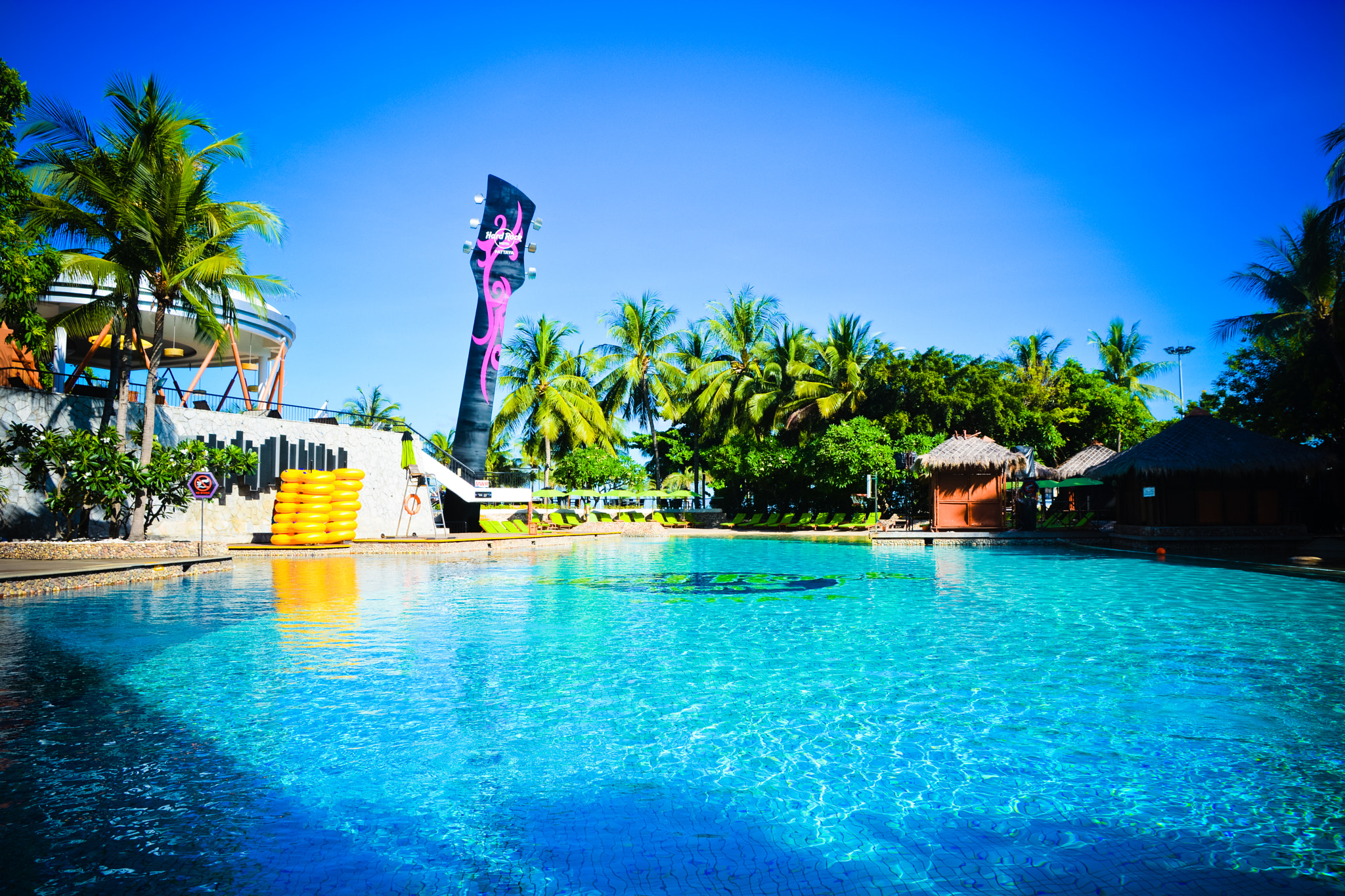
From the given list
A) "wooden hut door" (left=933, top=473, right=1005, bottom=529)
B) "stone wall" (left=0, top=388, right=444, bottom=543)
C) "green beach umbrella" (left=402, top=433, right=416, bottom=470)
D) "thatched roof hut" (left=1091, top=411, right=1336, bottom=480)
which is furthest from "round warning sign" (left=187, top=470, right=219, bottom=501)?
"thatched roof hut" (left=1091, top=411, right=1336, bottom=480)

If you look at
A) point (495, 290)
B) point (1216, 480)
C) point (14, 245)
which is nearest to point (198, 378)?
point (495, 290)

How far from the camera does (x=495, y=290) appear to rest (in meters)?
25.4

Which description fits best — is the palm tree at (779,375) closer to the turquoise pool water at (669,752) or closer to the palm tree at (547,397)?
the palm tree at (547,397)

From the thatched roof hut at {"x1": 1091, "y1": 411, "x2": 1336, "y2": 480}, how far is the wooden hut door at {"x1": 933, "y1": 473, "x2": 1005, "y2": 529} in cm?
461

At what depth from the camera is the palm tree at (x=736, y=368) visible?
33.5 m

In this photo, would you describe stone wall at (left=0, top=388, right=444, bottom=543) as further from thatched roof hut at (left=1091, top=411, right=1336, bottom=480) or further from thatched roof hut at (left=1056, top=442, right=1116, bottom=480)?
thatched roof hut at (left=1056, top=442, right=1116, bottom=480)

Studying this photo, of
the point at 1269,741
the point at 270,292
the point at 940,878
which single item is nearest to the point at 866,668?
the point at 1269,741

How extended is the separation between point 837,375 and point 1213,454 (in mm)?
14189

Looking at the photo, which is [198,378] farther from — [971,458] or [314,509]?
[971,458]

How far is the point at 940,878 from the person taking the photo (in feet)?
11.3

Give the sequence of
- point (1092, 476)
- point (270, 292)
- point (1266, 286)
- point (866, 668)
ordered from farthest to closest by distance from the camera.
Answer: point (1092, 476)
point (1266, 286)
point (270, 292)
point (866, 668)

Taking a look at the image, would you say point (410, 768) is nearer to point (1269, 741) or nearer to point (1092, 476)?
point (1269, 741)

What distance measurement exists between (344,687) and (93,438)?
36.8 ft

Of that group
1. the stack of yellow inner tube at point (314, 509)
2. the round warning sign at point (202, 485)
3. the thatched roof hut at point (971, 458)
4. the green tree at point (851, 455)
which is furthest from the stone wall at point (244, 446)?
the thatched roof hut at point (971, 458)
